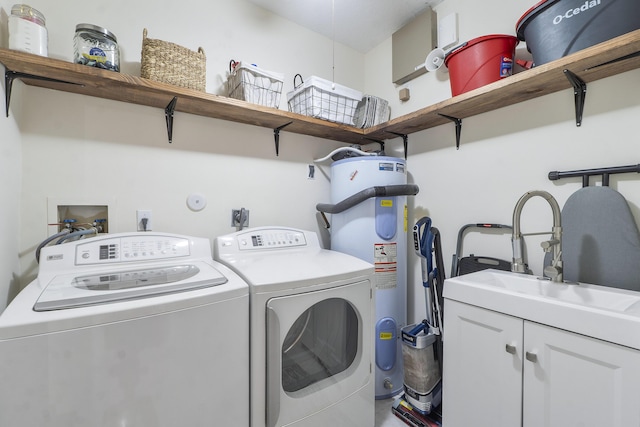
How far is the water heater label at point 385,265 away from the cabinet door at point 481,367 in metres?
0.49

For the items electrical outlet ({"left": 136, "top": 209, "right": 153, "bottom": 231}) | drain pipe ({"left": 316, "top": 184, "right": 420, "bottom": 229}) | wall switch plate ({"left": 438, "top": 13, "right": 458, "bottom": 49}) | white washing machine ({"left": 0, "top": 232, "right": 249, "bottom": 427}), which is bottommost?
white washing machine ({"left": 0, "top": 232, "right": 249, "bottom": 427})

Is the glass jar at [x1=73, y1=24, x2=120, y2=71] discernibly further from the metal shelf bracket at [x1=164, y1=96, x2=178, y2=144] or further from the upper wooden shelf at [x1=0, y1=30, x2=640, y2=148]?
the metal shelf bracket at [x1=164, y1=96, x2=178, y2=144]

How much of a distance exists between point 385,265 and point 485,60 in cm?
133

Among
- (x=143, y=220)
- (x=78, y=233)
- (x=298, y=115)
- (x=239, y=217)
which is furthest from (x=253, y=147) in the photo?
(x=78, y=233)

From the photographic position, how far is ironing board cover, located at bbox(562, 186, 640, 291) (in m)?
1.21

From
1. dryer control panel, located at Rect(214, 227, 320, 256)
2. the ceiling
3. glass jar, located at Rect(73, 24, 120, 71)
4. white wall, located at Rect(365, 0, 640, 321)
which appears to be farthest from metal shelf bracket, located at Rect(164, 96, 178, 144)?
white wall, located at Rect(365, 0, 640, 321)

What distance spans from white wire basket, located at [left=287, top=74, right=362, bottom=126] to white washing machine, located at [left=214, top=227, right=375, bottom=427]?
3.16 ft

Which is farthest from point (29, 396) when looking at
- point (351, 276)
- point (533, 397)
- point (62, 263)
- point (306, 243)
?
point (533, 397)

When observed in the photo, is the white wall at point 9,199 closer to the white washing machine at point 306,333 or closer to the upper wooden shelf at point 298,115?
the upper wooden shelf at point 298,115

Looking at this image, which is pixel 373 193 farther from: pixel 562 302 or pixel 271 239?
pixel 562 302

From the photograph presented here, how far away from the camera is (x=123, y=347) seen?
0.86 meters

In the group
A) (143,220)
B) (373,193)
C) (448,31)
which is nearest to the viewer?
(143,220)

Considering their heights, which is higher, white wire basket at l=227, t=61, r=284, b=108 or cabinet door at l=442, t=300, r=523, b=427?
white wire basket at l=227, t=61, r=284, b=108

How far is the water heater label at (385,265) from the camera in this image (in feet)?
6.03
